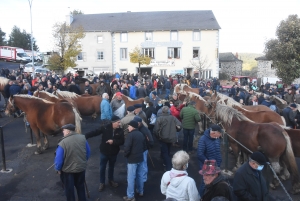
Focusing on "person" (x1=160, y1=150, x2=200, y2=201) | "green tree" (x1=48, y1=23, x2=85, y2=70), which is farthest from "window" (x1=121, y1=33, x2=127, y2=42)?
"person" (x1=160, y1=150, x2=200, y2=201)

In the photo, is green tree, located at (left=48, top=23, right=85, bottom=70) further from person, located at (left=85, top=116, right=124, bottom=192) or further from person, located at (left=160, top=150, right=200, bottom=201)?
person, located at (left=160, top=150, right=200, bottom=201)

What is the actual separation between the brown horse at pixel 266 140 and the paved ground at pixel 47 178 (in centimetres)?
66

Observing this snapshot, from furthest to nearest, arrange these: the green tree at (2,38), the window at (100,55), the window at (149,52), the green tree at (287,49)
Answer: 1. the green tree at (2,38)
2. the window at (100,55)
3. the window at (149,52)
4. the green tree at (287,49)

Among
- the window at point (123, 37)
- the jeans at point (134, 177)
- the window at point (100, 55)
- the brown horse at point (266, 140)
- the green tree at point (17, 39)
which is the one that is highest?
the green tree at point (17, 39)

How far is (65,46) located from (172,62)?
643 inches

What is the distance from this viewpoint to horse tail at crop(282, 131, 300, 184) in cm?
629

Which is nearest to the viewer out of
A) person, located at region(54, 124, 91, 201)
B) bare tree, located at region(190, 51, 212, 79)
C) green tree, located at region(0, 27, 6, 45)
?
person, located at region(54, 124, 91, 201)

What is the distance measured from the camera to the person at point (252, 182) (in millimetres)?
3962

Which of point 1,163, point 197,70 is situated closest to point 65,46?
point 197,70

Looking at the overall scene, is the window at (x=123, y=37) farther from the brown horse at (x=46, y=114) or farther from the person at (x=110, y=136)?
the person at (x=110, y=136)

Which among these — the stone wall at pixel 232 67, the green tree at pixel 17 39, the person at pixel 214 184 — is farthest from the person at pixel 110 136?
the green tree at pixel 17 39

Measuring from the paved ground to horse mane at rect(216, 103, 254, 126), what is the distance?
144 centimetres

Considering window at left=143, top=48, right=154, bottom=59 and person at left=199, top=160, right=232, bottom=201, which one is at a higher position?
window at left=143, top=48, right=154, bottom=59

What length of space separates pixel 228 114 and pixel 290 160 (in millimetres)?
2016
